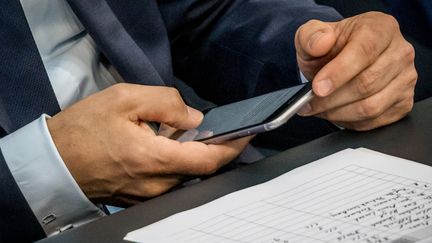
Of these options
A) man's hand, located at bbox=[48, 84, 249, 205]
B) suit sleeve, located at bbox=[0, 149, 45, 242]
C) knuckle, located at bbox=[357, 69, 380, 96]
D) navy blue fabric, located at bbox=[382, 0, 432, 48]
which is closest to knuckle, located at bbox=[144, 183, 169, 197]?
man's hand, located at bbox=[48, 84, 249, 205]

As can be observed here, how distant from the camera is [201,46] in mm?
1264

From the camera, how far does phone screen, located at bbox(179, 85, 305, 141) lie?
32.0 inches

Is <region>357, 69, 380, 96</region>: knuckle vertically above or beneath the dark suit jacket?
beneath

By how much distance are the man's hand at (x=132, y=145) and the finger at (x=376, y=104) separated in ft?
0.34

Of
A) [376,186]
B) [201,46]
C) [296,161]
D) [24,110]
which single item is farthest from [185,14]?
[376,186]

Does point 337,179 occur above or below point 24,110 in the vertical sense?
below

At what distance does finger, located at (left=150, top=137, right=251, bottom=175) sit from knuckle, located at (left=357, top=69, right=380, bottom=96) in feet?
0.46

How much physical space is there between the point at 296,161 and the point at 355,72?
4.3 inches

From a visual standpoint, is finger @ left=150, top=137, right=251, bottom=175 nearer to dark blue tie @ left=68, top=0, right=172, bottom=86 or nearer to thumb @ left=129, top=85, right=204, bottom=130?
thumb @ left=129, top=85, right=204, bottom=130

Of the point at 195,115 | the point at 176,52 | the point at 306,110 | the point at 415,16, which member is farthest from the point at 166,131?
the point at 415,16

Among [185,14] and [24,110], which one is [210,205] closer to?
[24,110]

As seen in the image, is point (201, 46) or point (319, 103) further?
point (201, 46)

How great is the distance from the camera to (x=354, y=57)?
88 centimetres

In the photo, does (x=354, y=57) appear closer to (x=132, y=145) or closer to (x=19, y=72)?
(x=132, y=145)
